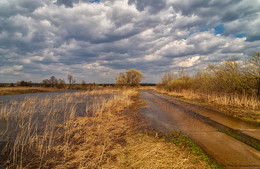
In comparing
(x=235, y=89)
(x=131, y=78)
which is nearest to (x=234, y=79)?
(x=235, y=89)

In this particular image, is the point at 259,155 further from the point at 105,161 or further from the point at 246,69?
the point at 246,69

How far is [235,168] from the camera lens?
3.63 metres

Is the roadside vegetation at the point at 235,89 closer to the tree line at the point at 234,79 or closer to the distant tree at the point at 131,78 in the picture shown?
the tree line at the point at 234,79

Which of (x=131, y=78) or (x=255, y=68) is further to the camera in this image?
(x=131, y=78)

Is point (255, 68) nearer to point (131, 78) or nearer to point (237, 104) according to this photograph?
point (237, 104)

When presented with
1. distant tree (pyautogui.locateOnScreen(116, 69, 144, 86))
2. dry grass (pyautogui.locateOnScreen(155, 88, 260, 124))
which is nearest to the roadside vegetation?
dry grass (pyautogui.locateOnScreen(155, 88, 260, 124))

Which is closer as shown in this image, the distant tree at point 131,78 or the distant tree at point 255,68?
the distant tree at point 255,68

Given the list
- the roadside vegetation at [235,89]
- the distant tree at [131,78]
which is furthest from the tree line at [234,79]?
the distant tree at [131,78]

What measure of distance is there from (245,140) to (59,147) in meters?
8.34

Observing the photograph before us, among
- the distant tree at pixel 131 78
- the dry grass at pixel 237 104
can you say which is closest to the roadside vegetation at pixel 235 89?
the dry grass at pixel 237 104

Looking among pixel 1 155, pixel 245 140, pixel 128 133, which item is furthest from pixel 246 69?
pixel 1 155

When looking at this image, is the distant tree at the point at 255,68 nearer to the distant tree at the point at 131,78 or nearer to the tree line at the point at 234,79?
the tree line at the point at 234,79

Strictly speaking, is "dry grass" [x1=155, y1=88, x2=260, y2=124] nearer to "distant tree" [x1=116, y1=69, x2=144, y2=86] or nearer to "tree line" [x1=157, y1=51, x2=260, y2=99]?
"tree line" [x1=157, y1=51, x2=260, y2=99]

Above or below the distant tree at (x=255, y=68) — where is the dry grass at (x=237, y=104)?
below
